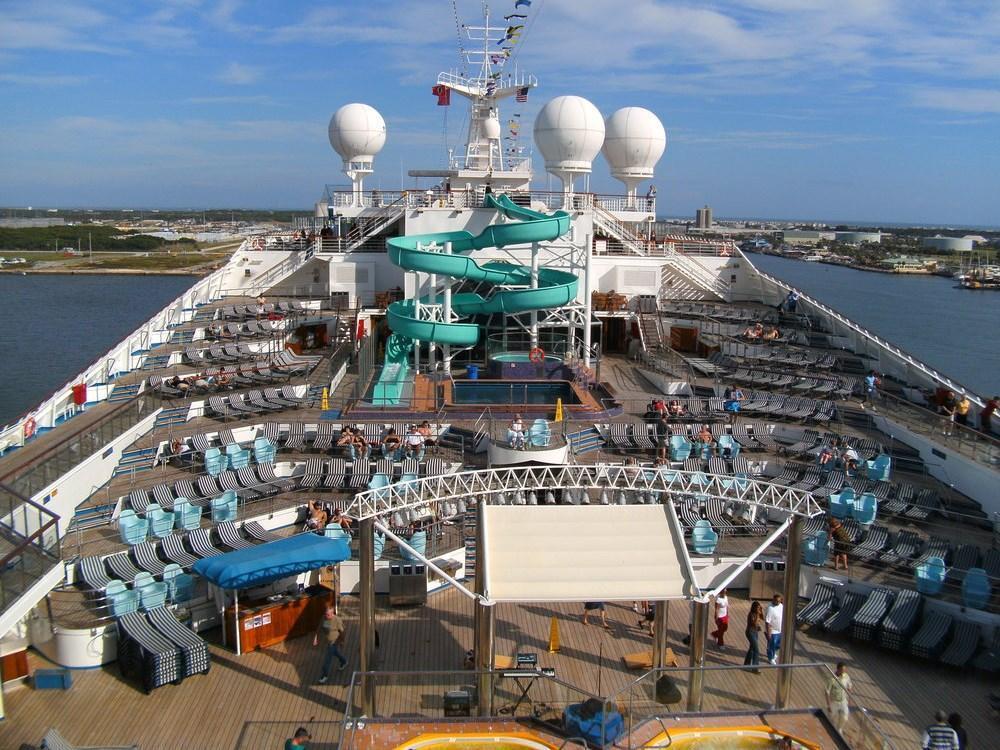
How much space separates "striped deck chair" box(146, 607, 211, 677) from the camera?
31.3 ft

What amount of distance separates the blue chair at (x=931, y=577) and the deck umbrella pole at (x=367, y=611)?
714 cm

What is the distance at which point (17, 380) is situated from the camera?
32.8 m

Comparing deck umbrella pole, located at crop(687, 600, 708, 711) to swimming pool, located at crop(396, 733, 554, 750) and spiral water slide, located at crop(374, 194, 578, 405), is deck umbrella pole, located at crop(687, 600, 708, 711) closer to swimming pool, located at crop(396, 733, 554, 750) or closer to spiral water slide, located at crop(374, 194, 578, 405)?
swimming pool, located at crop(396, 733, 554, 750)

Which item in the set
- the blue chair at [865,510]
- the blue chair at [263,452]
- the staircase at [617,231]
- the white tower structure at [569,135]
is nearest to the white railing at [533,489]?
the blue chair at [865,510]

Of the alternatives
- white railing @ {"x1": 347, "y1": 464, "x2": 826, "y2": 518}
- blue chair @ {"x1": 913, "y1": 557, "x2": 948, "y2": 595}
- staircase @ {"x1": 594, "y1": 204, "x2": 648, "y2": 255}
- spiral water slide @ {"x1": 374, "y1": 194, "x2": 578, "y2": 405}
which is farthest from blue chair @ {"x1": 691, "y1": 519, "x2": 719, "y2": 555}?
staircase @ {"x1": 594, "y1": 204, "x2": 648, "y2": 255}

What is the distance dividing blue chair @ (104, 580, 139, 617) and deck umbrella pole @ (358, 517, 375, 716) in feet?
10.6

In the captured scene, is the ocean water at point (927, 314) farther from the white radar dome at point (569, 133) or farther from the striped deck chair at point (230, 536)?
the striped deck chair at point (230, 536)

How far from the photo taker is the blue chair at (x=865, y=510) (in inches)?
500

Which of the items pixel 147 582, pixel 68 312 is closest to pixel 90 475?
A: pixel 147 582

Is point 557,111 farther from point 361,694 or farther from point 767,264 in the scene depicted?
point 767,264

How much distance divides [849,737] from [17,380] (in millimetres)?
33587

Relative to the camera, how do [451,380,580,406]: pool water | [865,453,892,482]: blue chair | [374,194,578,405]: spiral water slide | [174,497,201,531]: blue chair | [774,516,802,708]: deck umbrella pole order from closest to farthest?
[774,516,802,708]: deck umbrella pole, [174,497,201,531]: blue chair, [865,453,892,482]: blue chair, [451,380,580,406]: pool water, [374,194,578,405]: spiral water slide

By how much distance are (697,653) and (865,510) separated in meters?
5.25

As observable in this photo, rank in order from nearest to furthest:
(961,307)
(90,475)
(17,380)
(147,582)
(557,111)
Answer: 1. (147,582)
2. (90,475)
3. (557,111)
4. (17,380)
5. (961,307)
